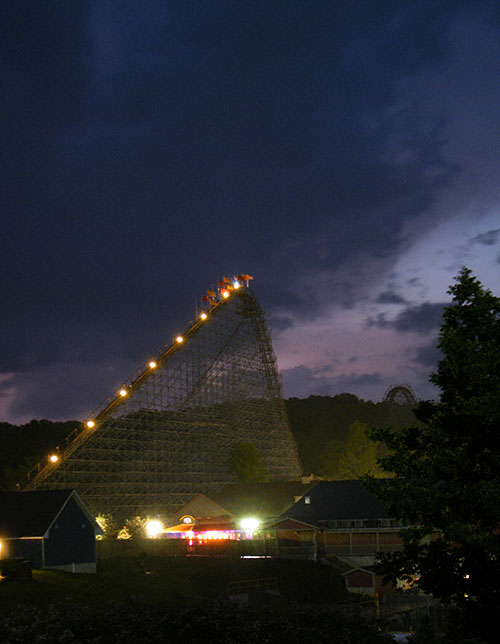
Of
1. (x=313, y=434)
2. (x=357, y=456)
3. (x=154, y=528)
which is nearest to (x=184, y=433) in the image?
(x=154, y=528)

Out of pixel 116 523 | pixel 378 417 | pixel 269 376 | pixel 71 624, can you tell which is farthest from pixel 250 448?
pixel 378 417

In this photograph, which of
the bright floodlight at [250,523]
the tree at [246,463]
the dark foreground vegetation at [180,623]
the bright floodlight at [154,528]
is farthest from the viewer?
the tree at [246,463]

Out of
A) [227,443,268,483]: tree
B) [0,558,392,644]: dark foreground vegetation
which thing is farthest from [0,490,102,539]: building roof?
[227,443,268,483]: tree

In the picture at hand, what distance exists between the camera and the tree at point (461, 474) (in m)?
14.0

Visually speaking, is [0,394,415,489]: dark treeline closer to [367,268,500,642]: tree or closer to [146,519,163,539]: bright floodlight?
[146,519,163,539]: bright floodlight

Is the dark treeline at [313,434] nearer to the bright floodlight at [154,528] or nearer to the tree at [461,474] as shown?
the bright floodlight at [154,528]

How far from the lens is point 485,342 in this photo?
15.2m

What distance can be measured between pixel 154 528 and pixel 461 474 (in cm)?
4240

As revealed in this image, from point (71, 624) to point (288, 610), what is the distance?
606cm

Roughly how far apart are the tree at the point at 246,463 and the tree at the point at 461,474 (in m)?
51.2

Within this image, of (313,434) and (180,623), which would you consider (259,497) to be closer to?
(180,623)

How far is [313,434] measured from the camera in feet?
423

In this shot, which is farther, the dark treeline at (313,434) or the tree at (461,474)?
the dark treeline at (313,434)

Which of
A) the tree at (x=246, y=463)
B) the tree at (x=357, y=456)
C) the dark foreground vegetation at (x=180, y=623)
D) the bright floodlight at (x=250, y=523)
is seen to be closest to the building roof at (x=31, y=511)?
the dark foreground vegetation at (x=180, y=623)
